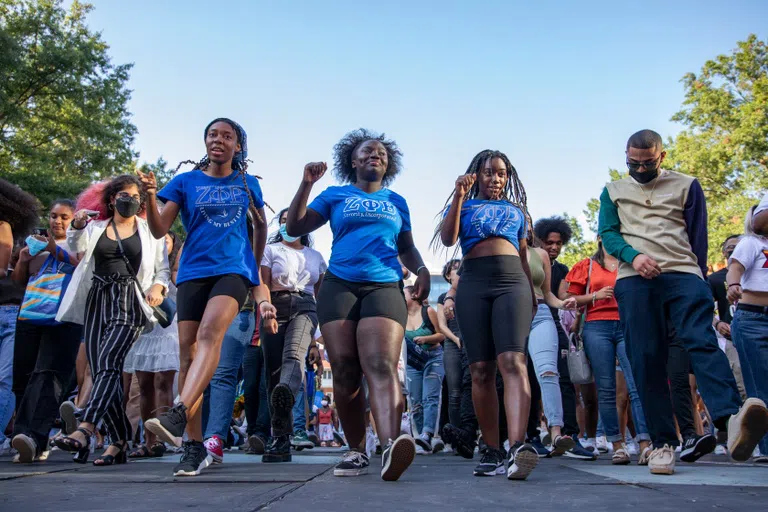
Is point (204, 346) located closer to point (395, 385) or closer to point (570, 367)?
point (395, 385)

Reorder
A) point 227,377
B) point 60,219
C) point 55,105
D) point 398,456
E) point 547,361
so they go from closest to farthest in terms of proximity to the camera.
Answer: point 398,456 < point 227,377 < point 547,361 < point 60,219 < point 55,105

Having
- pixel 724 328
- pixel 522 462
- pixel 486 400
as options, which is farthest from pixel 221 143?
pixel 724 328

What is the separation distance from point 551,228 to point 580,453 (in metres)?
2.41

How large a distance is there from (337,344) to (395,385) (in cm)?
44

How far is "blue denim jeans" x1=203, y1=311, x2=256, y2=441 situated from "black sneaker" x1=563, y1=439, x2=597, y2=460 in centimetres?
301

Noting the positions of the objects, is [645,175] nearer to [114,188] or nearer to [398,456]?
[398,456]

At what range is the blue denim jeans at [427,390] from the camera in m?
9.35

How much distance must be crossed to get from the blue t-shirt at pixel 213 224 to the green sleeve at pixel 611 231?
2.28 m

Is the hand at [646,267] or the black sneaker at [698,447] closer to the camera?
the black sneaker at [698,447]

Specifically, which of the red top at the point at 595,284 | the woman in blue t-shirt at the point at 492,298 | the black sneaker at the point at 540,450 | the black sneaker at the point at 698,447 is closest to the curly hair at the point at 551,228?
the red top at the point at 595,284

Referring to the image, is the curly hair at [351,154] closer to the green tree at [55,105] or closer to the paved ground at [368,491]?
the paved ground at [368,491]

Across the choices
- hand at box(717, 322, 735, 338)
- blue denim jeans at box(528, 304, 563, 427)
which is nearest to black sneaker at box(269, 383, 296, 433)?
blue denim jeans at box(528, 304, 563, 427)

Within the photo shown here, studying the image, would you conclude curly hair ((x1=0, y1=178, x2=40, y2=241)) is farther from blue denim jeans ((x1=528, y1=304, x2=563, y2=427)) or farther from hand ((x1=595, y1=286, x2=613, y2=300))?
hand ((x1=595, y1=286, x2=613, y2=300))

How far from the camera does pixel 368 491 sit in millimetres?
3588
